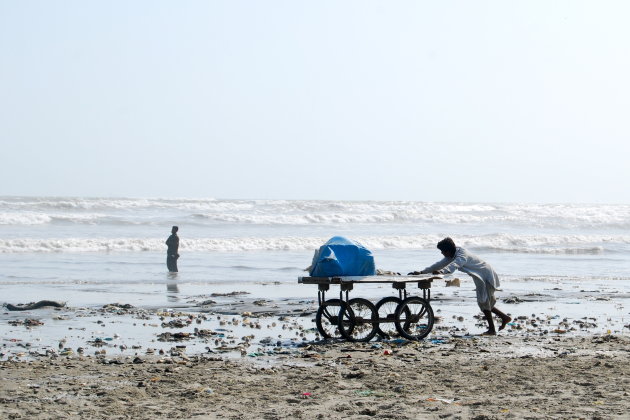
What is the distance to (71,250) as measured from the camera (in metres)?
34.1

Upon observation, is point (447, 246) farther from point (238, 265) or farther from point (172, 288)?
point (238, 265)

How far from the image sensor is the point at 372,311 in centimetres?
1226

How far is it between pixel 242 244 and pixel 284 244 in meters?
1.99

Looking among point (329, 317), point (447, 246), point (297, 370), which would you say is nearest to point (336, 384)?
point (297, 370)

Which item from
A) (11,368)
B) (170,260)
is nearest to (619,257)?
(170,260)

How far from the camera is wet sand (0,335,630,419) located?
7637 millimetres

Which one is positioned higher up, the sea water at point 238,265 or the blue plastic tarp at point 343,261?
the blue plastic tarp at point 343,261

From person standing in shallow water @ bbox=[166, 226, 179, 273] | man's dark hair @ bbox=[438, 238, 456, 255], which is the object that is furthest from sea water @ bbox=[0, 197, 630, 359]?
man's dark hair @ bbox=[438, 238, 456, 255]

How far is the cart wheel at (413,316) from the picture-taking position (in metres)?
12.3

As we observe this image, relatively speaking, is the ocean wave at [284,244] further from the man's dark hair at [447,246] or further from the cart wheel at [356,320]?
the man's dark hair at [447,246]

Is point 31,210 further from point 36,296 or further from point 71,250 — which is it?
point 36,296

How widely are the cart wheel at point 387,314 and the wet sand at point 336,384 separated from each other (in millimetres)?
861

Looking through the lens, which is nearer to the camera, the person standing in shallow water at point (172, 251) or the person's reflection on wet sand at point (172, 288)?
the person's reflection on wet sand at point (172, 288)

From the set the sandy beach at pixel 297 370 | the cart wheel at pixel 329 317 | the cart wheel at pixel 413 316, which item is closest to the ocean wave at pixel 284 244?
the sandy beach at pixel 297 370
